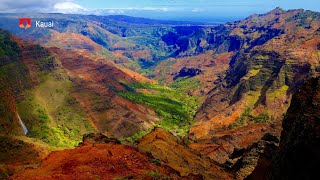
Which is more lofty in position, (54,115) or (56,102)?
(56,102)

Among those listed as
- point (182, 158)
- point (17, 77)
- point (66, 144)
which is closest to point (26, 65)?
point (17, 77)

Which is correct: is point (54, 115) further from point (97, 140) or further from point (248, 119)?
point (97, 140)

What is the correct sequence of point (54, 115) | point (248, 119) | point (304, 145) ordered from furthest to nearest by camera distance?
1. point (248, 119)
2. point (54, 115)
3. point (304, 145)

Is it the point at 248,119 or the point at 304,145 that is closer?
the point at 304,145

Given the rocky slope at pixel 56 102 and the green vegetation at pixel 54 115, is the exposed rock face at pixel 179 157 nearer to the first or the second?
the green vegetation at pixel 54 115

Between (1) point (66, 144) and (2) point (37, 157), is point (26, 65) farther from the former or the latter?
(2) point (37, 157)

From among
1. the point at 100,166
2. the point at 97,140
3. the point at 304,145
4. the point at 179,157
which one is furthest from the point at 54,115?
the point at 304,145

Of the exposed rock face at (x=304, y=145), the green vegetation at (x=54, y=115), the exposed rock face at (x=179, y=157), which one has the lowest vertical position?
the green vegetation at (x=54, y=115)

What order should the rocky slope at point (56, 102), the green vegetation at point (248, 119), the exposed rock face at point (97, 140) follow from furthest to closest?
1. the green vegetation at point (248, 119)
2. the rocky slope at point (56, 102)
3. the exposed rock face at point (97, 140)

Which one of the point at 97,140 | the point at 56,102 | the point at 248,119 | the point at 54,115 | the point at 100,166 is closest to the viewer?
the point at 100,166

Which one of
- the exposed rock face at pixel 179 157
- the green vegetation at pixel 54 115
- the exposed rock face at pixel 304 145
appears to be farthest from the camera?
A: the green vegetation at pixel 54 115

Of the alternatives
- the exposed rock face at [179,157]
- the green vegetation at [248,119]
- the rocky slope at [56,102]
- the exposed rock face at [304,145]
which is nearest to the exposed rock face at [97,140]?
the exposed rock face at [179,157]
